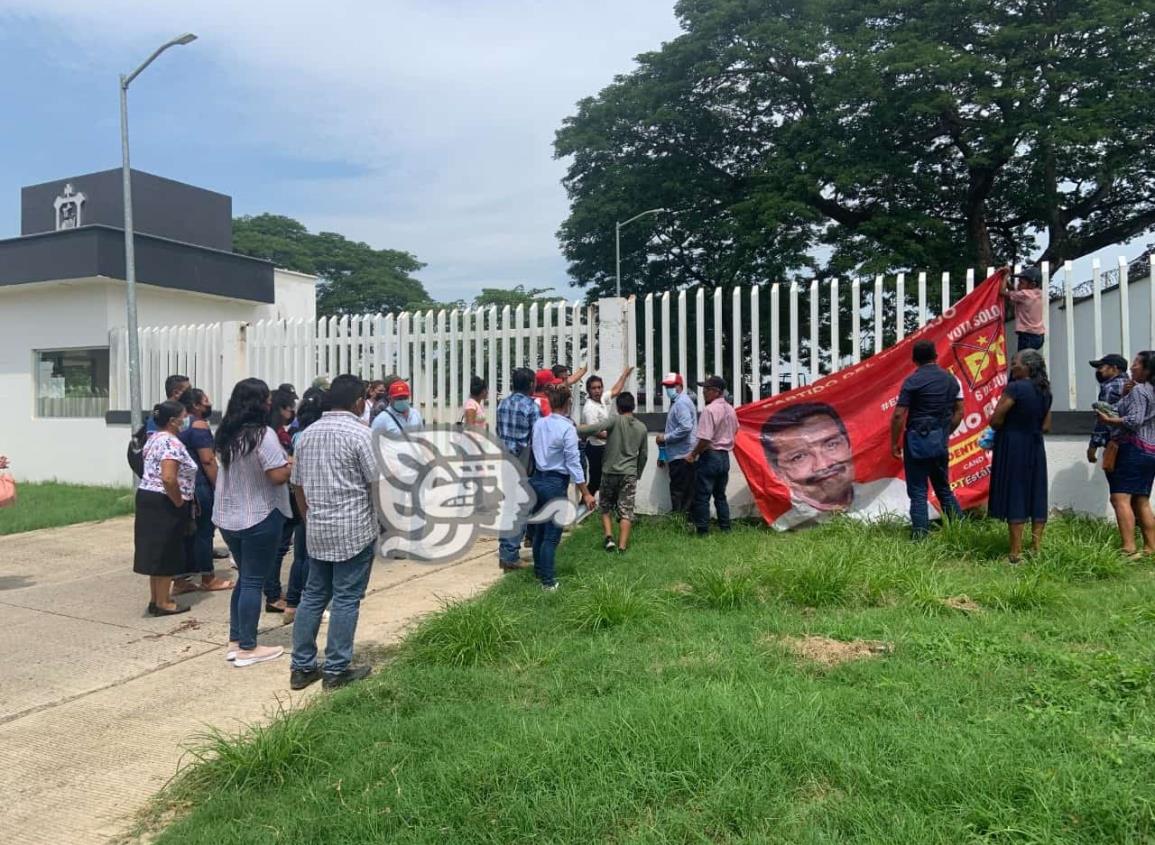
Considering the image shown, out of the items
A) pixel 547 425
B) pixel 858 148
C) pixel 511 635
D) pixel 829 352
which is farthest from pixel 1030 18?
pixel 511 635

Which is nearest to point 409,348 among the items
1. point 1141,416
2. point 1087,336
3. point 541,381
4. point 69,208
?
point 541,381

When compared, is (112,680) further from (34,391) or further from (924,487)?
(34,391)

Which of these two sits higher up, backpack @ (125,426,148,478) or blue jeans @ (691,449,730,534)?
backpack @ (125,426,148,478)

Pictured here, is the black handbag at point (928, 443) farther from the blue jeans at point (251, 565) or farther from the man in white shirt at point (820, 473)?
the blue jeans at point (251, 565)

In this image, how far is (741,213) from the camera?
21547mm

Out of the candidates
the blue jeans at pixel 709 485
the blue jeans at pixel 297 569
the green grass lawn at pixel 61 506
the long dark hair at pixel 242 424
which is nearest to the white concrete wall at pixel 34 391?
the green grass lawn at pixel 61 506

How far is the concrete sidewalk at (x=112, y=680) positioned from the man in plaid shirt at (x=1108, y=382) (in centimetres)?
506

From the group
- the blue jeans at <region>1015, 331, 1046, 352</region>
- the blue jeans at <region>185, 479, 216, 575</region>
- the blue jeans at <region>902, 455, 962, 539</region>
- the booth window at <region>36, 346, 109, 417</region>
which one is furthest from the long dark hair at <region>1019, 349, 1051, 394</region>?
the booth window at <region>36, 346, 109, 417</region>

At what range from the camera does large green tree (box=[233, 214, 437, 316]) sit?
148 feet

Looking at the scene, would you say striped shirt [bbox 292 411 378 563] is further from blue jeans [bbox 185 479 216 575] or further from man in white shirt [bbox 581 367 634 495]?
man in white shirt [bbox 581 367 634 495]

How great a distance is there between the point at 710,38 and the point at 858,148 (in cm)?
567

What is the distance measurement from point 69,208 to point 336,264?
102 ft

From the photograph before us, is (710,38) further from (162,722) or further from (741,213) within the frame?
(162,722)

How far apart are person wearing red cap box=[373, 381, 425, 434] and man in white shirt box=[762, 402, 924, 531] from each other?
3394 millimetres
